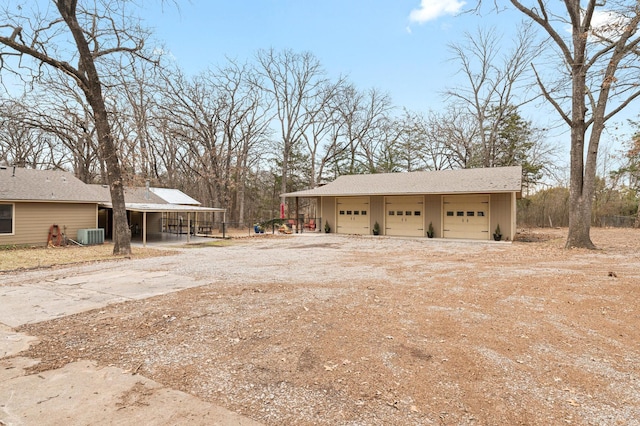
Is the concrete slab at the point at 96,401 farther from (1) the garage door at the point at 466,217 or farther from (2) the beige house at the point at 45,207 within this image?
(1) the garage door at the point at 466,217

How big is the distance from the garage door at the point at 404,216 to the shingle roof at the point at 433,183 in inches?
26.8

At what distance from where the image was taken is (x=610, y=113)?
11938mm

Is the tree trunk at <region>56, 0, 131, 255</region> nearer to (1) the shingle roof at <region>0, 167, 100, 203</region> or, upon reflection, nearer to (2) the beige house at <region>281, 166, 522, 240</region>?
(1) the shingle roof at <region>0, 167, 100, 203</region>

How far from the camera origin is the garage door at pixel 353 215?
A: 18.1m

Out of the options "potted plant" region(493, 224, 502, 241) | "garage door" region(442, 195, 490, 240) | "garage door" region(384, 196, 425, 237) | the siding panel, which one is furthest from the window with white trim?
"potted plant" region(493, 224, 502, 241)

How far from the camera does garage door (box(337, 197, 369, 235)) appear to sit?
18141mm

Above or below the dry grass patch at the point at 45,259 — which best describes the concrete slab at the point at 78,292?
below

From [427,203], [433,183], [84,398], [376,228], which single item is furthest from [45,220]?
[433,183]

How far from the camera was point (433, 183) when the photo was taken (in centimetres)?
1686

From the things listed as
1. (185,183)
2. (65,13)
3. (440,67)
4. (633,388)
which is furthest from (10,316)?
(185,183)

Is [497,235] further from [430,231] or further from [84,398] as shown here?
[84,398]

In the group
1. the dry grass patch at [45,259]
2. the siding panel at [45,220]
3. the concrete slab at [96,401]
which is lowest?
the concrete slab at [96,401]

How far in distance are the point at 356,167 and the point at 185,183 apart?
15042 millimetres

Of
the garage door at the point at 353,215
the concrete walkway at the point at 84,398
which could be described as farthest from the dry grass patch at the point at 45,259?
the garage door at the point at 353,215
